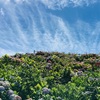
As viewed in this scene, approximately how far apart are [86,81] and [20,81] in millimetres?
1810

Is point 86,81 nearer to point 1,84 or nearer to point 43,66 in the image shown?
point 1,84

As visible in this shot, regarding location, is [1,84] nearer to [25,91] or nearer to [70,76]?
[25,91]

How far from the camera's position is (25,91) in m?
10.4

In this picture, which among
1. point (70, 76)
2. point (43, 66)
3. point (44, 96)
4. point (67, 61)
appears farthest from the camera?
point (67, 61)

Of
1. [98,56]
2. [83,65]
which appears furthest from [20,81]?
[98,56]

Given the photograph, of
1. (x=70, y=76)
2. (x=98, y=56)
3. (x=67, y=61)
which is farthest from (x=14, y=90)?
(x=98, y=56)

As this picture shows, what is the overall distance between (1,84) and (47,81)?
1.76m

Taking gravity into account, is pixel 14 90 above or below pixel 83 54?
below

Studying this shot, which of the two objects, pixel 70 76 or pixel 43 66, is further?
pixel 43 66

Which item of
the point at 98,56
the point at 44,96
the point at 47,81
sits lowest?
the point at 44,96

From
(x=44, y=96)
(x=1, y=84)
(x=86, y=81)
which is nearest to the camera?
(x=44, y=96)

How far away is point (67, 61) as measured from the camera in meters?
17.3

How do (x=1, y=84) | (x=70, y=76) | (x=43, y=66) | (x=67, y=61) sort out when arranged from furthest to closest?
(x=67, y=61) → (x=43, y=66) → (x=70, y=76) → (x=1, y=84)

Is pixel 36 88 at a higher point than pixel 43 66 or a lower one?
lower
